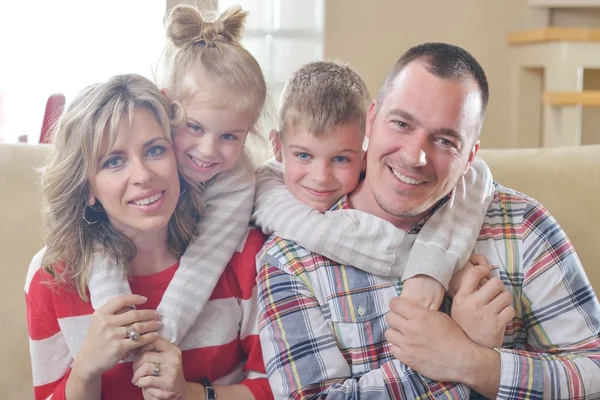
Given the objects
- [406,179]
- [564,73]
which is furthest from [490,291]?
[564,73]

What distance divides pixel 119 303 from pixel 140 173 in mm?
222

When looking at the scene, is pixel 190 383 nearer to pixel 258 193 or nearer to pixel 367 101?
pixel 258 193

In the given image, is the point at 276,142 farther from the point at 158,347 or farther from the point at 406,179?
the point at 158,347

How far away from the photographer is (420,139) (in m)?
1.48

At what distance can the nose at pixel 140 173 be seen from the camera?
1351mm

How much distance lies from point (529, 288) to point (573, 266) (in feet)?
0.30

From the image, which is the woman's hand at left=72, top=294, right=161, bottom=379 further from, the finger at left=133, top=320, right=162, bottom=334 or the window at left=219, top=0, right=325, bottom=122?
the window at left=219, top=0, right=325, bottom=122

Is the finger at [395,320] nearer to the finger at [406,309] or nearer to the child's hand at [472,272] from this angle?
the finger at [406,309]

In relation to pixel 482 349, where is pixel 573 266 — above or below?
above

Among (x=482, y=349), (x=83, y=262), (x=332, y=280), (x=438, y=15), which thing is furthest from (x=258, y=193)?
(x=438, y=15)

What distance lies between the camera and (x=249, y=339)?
60.2 inches

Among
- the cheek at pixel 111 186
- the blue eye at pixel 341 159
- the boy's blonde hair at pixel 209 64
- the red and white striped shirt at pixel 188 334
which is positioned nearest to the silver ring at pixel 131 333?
the red and white striped shirt at pixel 188 334

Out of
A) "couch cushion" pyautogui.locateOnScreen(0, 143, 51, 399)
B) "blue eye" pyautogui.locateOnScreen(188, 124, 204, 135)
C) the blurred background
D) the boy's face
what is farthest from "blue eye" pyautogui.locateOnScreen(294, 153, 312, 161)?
the blurred background

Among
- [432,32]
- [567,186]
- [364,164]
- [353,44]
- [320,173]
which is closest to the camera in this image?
[320,173]
